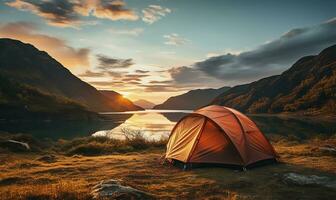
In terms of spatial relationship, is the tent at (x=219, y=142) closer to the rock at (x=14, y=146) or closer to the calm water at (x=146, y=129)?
the rock at (x=14, y=146)

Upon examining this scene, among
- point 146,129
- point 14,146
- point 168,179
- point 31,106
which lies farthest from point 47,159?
point 31,106

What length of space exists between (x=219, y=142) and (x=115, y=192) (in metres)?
7.38

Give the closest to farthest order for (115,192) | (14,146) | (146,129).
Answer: (115,192) → (14,146) → (146,129)

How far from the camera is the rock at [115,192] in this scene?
843 cm

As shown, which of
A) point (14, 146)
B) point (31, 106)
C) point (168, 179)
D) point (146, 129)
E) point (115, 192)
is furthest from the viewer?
point (31, 106)

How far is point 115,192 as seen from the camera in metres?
8.59

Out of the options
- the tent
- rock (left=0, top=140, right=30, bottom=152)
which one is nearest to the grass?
the tent

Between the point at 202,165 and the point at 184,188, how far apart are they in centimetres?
412

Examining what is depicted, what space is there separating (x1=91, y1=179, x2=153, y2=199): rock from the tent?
5.68 metres

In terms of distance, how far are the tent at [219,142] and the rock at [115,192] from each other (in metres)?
5.68

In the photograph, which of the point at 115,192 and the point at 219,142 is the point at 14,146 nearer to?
the point at 219,142

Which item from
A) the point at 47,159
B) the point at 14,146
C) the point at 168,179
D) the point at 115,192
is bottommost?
the point at 168,179

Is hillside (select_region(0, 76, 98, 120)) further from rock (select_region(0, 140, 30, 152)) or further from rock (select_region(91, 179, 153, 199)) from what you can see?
rock (select_region(91, 179, 153, 199))

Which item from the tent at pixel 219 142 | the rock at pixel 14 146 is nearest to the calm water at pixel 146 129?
the rock at pixel 14 146
